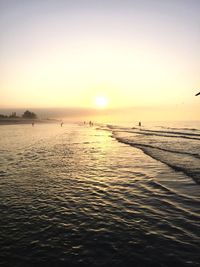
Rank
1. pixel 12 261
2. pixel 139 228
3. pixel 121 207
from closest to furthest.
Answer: pixel 12 261
pixel 139 228
pixel 121 207

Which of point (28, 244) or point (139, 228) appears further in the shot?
point (139, 228)

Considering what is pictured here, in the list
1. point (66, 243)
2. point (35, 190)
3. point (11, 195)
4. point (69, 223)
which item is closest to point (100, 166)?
point (35, 190)

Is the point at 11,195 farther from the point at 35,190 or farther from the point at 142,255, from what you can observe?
the point at 142,255

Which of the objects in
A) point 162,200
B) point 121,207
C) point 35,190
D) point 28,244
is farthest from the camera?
point 35,190

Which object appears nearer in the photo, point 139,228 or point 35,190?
point 139,228

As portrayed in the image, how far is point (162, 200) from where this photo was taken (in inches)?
388

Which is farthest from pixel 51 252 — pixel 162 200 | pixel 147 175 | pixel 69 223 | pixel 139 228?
pixel 147 175

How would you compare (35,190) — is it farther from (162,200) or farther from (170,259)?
(170,259)

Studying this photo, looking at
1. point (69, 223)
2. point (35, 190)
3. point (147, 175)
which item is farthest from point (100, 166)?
point (69, 223)

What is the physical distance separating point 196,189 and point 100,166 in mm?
7348

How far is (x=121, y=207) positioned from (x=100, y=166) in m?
8.06

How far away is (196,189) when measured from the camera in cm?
1148

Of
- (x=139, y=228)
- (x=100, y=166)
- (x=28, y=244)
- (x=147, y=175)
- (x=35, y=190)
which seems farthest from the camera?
(x=100, y=166)

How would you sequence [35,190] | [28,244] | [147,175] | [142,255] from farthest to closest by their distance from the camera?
1. [147,175]
2. [35,190]
3. [28,244]
4. [142,255]
